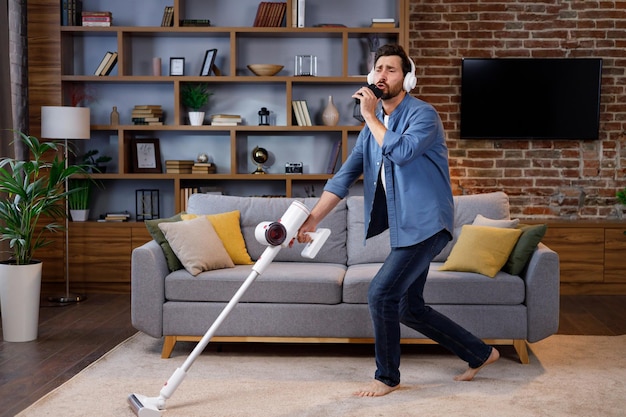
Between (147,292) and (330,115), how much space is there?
8.59ft

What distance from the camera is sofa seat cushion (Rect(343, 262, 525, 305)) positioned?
413cm

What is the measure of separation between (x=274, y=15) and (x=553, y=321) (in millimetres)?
3311

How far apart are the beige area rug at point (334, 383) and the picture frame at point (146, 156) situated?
2.18 m

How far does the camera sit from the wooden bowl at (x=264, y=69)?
6246mm

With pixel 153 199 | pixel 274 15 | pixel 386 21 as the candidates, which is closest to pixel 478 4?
pixel 386 21

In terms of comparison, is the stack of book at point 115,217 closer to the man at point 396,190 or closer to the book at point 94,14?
the book at point 94,14

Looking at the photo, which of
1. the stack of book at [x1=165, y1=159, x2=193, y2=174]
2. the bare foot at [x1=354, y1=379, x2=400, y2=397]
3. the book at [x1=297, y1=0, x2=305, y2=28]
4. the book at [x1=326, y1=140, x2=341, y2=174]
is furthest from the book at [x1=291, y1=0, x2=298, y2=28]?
the bare foot at [x1=354, y1=379, x2=400, y2=397]

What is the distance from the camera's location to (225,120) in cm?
634

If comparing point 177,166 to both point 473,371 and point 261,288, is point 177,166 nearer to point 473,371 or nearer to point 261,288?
point 261,288

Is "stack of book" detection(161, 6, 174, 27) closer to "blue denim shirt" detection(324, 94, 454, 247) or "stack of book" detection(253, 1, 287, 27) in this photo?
"stack of book" detection(253, 1, 287, 27)

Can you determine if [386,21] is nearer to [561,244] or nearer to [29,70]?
[561,244]

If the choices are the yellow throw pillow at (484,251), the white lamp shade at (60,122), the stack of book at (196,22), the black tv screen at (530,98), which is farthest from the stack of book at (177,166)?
the yellow throw pillow at (484,251)

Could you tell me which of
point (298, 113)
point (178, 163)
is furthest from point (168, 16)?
point (298, 113)

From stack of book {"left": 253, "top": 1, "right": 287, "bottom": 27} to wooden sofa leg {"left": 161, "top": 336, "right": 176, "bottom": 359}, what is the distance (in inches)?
116
